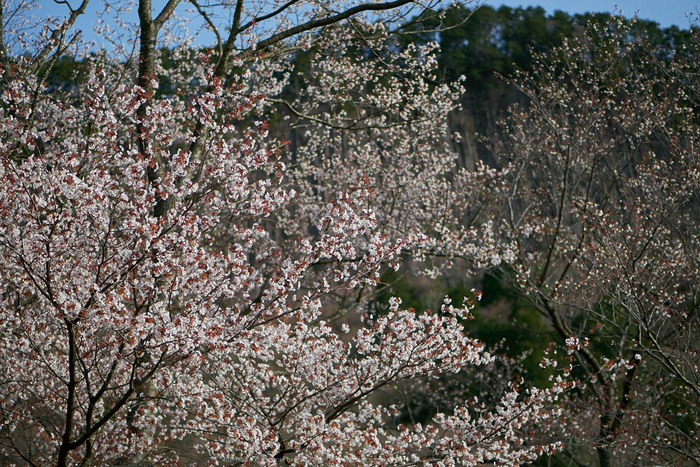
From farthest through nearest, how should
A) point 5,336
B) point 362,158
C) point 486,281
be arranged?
point 486,281 < point 362,158 < point 5,336

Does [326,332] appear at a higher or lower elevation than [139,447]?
higher

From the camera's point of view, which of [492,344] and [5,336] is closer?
[5,336]

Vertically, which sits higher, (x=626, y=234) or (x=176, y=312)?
(x=626, y=234)

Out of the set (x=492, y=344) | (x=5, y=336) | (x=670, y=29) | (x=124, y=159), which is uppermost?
(x=670, y=29)

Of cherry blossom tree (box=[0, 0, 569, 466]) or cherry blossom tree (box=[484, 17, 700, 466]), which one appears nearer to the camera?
cherry blossom tree (box=[0, 0, 569, 466])

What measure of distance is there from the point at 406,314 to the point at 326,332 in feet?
2.29

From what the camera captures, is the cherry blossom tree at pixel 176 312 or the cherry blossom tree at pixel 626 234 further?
the cherry blossom tree at pixel 626 234

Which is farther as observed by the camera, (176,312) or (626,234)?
(626,234)

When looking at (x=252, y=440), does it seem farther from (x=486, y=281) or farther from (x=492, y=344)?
(x=486, y=281)

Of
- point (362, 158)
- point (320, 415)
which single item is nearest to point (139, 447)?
point (320, 415)

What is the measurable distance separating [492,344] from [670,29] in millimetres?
8602

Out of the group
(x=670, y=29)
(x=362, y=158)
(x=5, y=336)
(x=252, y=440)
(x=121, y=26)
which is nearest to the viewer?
(x=252, y=440)

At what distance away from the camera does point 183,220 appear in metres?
4.01

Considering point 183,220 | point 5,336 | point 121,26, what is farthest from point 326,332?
point 121,26
